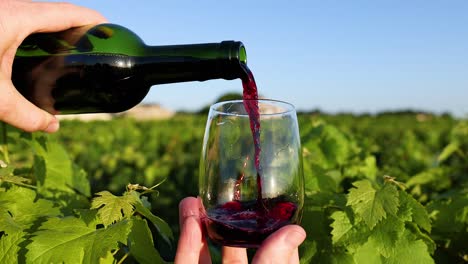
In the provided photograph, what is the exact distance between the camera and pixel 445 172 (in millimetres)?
4227

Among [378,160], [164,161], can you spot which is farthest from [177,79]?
[164,161]

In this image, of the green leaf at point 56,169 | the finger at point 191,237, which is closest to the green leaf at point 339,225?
the finger at point 191,237

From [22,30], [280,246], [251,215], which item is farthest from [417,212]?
[22,30]

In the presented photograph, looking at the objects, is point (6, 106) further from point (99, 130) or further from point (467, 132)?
point (99, 130)

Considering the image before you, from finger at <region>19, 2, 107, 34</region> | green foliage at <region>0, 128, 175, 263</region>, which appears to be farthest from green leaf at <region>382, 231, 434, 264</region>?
finger at <region>19, 2, 107, 34</region>

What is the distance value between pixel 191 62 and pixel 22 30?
64 cm

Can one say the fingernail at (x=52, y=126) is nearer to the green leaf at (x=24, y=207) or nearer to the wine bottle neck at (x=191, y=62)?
the green leaf at (x=24, y=207)

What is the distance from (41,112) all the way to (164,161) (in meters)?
6.39

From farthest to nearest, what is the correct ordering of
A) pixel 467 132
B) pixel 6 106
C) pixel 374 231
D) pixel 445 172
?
pixel 467 132 → pixel 445 172 → pixel 374 231 → pixel 6 106

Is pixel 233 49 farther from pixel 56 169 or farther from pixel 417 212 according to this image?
pixel 56 169

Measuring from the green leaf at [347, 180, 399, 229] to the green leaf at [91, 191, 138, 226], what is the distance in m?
0.77

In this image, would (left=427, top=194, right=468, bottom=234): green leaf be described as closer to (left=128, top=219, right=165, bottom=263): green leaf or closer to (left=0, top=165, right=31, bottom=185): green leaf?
(left=128, top=219, right=165, bottom=263): green leaf

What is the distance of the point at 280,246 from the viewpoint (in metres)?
1.56

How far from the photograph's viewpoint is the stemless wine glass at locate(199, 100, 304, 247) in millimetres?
1819
